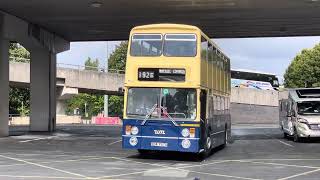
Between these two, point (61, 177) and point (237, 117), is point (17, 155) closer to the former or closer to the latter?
point (61, 177)

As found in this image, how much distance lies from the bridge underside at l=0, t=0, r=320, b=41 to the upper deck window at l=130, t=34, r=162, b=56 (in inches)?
317

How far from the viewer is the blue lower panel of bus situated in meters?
17.6

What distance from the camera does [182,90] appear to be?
58.4 ft

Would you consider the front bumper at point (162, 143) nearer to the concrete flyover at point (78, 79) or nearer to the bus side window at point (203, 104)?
the bus side window at point (203, 104)

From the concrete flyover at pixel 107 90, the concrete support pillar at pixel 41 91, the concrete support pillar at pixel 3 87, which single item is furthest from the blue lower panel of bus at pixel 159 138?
the concrete flyover at pixel 107 90

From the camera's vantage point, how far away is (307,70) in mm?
82000

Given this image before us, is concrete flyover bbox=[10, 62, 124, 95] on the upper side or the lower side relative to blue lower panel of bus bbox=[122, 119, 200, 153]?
upper

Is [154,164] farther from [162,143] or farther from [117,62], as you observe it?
[117,62]

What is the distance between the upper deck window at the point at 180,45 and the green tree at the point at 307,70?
63.8 metres

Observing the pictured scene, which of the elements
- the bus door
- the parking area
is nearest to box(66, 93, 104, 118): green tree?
the parking area

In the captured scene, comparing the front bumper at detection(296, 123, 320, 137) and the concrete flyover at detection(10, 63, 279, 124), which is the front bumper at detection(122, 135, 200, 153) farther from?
the concrete flyover at detection(10, 63, 279, 124)

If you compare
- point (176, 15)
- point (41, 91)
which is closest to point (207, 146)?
point (176, 15)

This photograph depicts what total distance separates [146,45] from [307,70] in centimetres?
6722

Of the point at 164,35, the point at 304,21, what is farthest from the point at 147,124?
the point at 304,21
